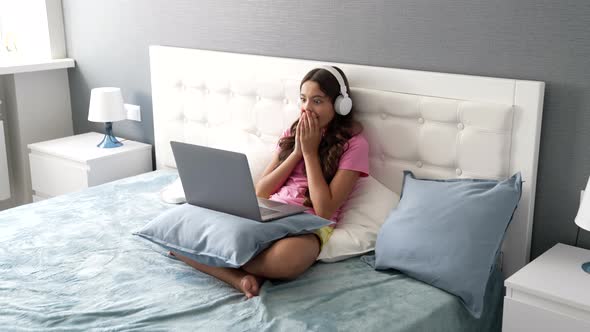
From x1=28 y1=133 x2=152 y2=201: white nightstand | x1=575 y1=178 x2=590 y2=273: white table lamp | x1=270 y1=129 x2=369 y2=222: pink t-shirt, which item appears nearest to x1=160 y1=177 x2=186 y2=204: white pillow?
x1=270 y1=129 x2=369 y2=222: pink t-shirt

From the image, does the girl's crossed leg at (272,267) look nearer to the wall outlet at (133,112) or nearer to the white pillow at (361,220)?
the white pillow at (361,220)

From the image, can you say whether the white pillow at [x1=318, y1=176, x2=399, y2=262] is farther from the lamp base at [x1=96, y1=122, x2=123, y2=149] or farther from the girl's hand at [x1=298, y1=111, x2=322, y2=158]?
the lamp base at [x1=96, y1=122, x2=123, y2=149]

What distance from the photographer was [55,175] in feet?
10.9

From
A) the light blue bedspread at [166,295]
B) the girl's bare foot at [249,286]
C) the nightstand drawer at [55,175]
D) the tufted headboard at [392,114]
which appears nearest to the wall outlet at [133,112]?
the tufted headboard at [392,114]

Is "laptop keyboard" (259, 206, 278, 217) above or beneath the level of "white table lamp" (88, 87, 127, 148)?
beneath

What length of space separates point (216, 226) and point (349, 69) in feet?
2.85

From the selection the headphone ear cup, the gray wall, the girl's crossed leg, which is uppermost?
the gray wall

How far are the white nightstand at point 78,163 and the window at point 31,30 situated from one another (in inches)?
21.3

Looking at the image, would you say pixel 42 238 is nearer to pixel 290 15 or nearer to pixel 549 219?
pixel 290 15

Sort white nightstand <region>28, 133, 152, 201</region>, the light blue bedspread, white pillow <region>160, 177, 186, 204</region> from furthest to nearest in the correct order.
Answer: white nightstand <region>28, 133, 152, 201</region> < white pillow <region>160, 177, 186, 204</region> < the light blue bedspread

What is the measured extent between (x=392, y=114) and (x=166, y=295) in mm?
1029

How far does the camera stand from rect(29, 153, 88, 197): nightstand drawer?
3.22 meters

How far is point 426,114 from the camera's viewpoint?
2344 mm

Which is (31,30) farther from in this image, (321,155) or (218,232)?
(218,232)
